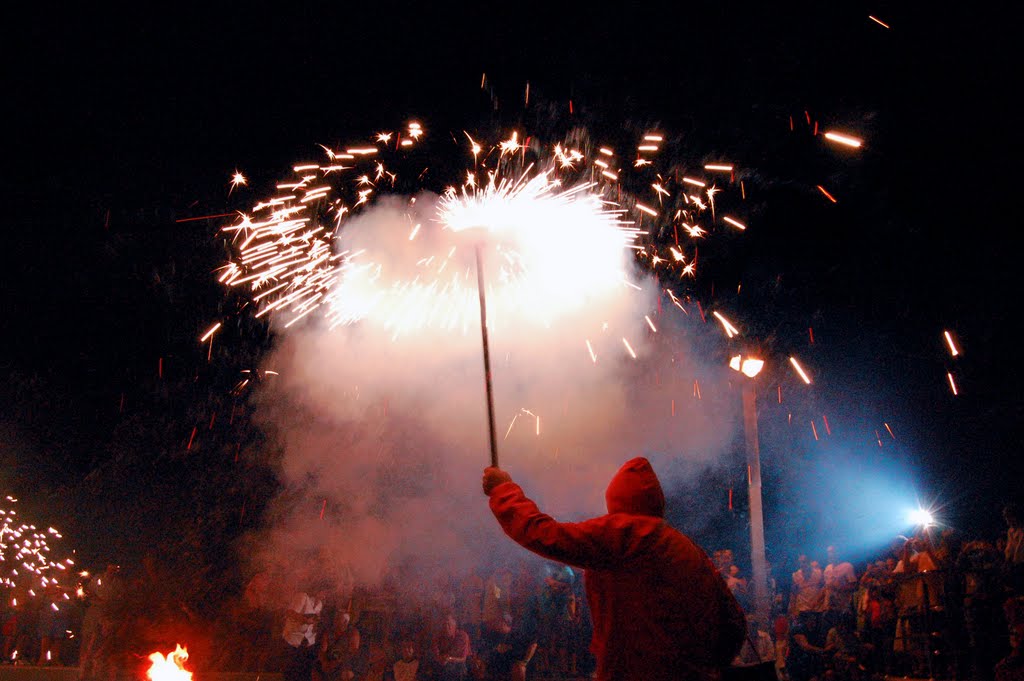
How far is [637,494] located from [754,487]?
475 centimetres

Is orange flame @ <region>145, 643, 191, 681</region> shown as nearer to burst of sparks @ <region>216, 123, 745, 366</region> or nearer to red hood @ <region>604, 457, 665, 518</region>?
burst of sparks @ <region>216, 123, 745, 366</region>

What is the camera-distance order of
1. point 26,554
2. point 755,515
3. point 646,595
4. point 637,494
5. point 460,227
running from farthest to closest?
1. point 26,554
2. point 755,515
3. point 460,227
4. point 637,494
5. point 646,595

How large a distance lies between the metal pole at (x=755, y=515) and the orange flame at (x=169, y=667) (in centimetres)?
549

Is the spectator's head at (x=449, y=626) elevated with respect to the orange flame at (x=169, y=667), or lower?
elevated

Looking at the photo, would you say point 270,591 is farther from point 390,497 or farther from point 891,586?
point 891,586

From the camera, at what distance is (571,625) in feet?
30.8

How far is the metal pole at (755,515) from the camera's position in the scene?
21.8ft

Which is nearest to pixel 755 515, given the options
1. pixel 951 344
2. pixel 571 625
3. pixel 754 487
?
pixel 754 487

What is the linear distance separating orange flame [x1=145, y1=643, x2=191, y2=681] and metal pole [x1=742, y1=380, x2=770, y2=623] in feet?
18.0

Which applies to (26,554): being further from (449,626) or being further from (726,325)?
(726,325)

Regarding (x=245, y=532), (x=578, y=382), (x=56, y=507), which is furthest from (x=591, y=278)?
(x=56, y=507)

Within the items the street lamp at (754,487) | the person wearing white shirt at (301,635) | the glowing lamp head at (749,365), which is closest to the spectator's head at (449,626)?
the person wearing white shirt at (301,635)

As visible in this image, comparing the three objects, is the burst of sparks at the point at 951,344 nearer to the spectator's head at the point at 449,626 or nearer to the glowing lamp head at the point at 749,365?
the glowing lamp head at the point at 749,365

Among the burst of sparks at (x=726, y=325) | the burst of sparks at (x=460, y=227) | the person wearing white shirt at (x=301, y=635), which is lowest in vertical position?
the person wearing white shirt at (x=301, y=635)
